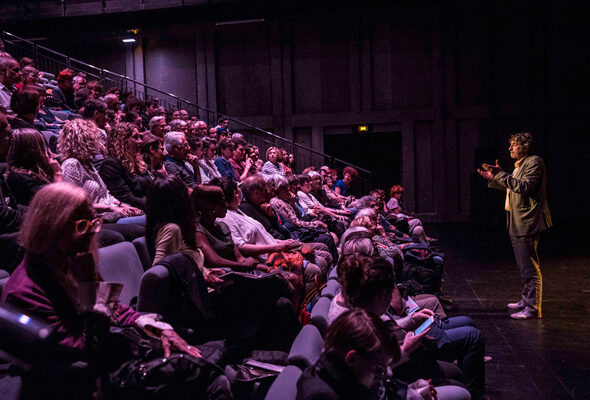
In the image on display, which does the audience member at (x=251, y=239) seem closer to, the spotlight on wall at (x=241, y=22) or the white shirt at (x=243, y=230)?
the white shirt at (x=243, y=230)

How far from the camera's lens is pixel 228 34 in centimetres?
1470

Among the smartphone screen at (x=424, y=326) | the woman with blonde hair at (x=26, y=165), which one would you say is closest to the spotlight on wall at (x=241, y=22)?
the woman with blonde hair at (x=26, y=165)

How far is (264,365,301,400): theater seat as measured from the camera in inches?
74.1

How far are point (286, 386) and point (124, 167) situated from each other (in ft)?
10.4

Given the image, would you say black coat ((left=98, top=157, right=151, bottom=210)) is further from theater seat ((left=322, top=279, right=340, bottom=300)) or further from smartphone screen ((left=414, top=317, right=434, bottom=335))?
smartphone screen ((left=414, top=317, right=434, bottom=335))

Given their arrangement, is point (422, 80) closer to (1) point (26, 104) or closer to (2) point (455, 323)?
(1) point (26, 104)

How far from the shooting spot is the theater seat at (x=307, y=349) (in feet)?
6.89

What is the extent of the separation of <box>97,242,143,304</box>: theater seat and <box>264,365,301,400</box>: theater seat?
1.03m

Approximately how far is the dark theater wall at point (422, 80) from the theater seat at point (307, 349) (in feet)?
35.0

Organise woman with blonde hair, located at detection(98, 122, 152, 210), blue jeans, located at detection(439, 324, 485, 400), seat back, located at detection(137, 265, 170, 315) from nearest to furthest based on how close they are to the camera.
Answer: seat back, located at detection(137, 265, 170, 315), blue jeans, located at detection(439, 324, 485, 400), woman with blonde hair, located at detection(98, 122, 152, 210)

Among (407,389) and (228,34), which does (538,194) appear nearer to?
(407,389)

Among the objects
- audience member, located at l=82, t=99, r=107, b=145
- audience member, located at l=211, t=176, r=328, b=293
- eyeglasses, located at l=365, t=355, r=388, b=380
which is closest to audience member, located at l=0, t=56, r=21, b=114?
audience member, located at l=82, t=99, r=107, b=145

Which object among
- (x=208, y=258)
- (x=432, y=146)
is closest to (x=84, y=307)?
(x=208, y=258)

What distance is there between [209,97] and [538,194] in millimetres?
10875
